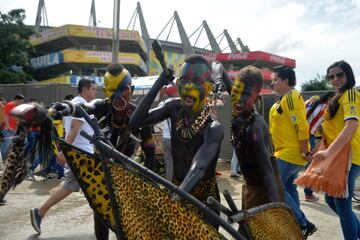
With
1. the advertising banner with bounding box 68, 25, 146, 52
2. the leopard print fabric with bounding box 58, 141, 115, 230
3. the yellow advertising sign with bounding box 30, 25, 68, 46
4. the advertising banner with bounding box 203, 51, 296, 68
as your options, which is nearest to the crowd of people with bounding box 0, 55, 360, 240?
the leopard print fabric with bounding box 58, 141, 115, 230

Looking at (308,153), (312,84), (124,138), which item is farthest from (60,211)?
(312,84)

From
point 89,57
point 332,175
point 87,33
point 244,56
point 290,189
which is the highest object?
point 87,33

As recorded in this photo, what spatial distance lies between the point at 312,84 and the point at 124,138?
4176cm

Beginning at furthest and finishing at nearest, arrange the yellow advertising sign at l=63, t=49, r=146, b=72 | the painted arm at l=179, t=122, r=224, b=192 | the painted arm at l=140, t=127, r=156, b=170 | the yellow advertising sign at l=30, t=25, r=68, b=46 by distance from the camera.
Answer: the yellow advertising sign at l=30, t=25, r=68, b=46 → the yellow advertising sign at l=63, t=49, r=146, b=72 → the painted arm at l=140, t=127, r=156, b=170 → the painted arm at l=179, t=122, r=224, b=192

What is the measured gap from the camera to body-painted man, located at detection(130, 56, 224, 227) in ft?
8.37

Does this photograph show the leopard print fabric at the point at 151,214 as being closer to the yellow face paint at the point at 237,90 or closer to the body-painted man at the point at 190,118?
the body-painted man at the point at 190,118

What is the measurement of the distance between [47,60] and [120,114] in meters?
41.6

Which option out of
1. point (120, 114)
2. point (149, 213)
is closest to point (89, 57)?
point (120, 114)

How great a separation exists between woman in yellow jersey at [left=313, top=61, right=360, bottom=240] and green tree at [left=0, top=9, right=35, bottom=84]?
28410mm

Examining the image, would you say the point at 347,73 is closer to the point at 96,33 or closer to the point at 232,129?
the point at 232,129

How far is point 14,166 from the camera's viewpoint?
1911 mm

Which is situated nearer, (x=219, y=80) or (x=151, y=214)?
(x=151, y=214)

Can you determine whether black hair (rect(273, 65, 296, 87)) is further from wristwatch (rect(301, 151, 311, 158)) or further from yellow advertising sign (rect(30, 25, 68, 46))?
yellow advertising sign (rect(30, 25, 68, 46))

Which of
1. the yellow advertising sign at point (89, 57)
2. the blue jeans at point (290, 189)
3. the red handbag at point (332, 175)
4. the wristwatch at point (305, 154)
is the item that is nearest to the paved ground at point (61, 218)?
the blue jeans at point (290, 189)
